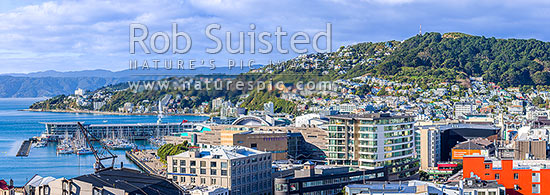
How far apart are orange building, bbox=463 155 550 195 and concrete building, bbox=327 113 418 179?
20.4 feet

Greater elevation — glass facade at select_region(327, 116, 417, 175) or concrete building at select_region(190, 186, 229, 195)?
glass facade at select_region(327, 116, 417, 175)

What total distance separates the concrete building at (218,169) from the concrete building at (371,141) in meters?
3.66

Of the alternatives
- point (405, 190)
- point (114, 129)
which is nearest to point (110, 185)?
point (405, 190)

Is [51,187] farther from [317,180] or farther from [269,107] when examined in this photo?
[269,107]

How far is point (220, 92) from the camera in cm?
5244

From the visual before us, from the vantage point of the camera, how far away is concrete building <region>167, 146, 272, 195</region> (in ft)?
52.0

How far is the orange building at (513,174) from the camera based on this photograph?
12695 mm

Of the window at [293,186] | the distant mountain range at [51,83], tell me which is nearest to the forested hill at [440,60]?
the window at [293,186]

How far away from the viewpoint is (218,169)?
52.1 ft

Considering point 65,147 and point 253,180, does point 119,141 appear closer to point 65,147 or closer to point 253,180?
point 65,147

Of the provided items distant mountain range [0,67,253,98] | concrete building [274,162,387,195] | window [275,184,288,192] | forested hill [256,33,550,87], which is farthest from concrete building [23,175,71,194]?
distant mountain range [0,67,253,98]

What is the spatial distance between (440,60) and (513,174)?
56.4 m

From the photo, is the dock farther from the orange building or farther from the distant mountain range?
the distant mountain range

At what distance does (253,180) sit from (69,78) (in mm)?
147718
